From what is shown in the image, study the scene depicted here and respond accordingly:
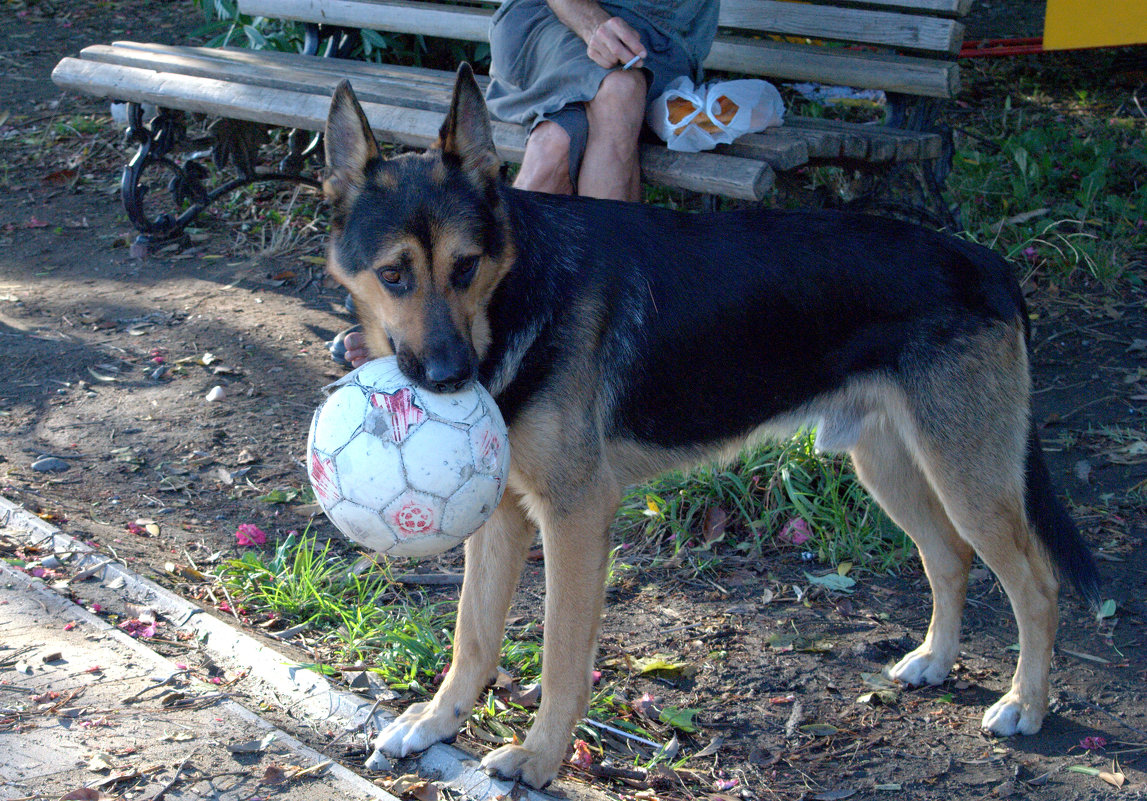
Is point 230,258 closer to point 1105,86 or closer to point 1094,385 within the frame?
point 1094,385

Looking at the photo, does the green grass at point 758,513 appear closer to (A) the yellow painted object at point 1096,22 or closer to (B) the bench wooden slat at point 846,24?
(A) the yellow painted object at point 1096,22

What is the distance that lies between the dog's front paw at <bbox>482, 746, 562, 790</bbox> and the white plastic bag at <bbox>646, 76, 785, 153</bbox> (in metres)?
2.68

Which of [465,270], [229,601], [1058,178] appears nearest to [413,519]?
[465,270]

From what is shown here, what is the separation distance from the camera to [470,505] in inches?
101

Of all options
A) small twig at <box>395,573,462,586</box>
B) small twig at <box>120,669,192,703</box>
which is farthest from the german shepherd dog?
small twig at <box>395,573,462,586</box>

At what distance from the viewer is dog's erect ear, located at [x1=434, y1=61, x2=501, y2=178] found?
2.83m

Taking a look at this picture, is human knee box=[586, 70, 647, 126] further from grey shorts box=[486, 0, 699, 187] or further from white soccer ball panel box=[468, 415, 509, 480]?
white soccer ball panel box=[468, 415, 509, 480]

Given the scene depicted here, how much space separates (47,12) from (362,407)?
10.4 m

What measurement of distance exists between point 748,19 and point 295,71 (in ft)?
8.84

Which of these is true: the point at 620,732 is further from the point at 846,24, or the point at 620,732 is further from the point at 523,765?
the point at 846,24

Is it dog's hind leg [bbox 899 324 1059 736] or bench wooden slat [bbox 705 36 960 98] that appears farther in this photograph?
bench wooden slat [bbox 705 36 960 98]

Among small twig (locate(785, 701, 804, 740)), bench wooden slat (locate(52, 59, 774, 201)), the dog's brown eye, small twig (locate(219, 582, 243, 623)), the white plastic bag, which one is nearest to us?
the dog's brown eye

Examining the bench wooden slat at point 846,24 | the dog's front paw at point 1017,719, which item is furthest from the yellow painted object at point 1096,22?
the dog's front paw at point 1017,719

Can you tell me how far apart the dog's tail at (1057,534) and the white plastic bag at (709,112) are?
6.11 feet
